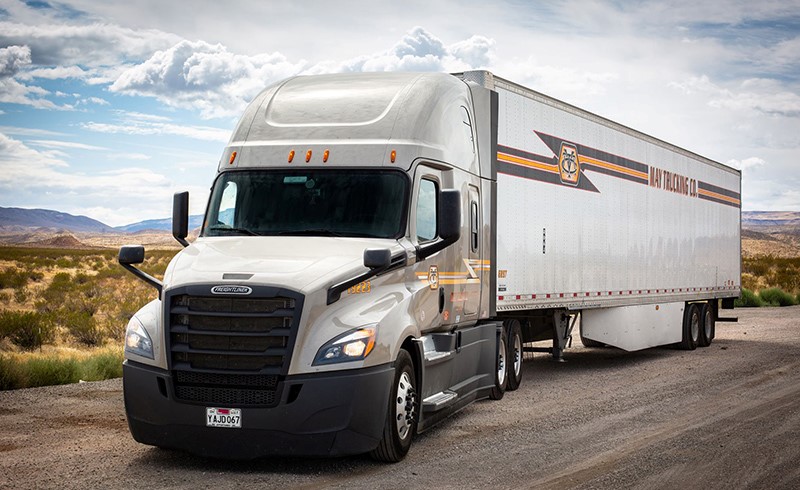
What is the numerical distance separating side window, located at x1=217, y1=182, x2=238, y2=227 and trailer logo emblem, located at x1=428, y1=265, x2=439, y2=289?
2.11 metres

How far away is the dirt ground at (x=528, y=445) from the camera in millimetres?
8273

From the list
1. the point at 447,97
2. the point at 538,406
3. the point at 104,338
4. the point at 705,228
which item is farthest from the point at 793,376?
the point at 104,338

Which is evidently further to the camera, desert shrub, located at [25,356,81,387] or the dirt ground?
desert shrub, located at [25,356,81,387]

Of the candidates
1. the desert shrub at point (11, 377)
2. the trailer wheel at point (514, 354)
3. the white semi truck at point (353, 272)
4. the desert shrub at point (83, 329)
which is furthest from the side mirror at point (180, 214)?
the desert shrub at point (83, 329)

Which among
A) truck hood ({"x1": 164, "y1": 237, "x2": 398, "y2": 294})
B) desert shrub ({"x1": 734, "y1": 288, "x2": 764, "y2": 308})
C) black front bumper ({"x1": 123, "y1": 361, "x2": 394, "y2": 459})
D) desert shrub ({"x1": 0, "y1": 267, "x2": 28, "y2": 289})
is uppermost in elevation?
truck hood ({"x1": 164, "y1": 237, "x2": 398, "y2": 294})

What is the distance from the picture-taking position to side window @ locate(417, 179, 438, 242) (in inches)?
393

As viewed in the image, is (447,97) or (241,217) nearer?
(241,217)

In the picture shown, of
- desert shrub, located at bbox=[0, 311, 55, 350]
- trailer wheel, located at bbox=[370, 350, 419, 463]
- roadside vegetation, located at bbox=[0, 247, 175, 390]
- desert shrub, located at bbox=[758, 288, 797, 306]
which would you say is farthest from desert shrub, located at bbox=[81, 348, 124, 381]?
desert shrub, located at bbox=[758, 288, 797, 306]

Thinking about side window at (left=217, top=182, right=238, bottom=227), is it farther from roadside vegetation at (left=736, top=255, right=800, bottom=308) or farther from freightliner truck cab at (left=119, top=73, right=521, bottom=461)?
roadside vegetation at (left=736, top=255, right=800, bottom=308)

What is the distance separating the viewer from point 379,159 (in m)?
9.84

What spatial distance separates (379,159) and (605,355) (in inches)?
477

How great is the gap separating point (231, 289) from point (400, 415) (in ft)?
6.68

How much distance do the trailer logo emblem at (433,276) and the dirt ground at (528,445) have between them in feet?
5.42

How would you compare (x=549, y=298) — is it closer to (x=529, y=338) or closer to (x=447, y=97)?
(x=529, y=338)
